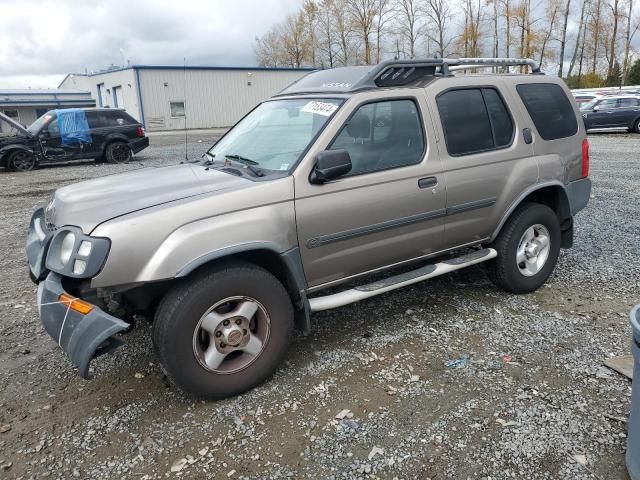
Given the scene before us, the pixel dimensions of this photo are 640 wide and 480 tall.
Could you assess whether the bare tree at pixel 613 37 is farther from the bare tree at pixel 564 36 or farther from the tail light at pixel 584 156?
the tail light at pixel 584 156

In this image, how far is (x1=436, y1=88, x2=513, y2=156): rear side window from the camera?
4.00 metres

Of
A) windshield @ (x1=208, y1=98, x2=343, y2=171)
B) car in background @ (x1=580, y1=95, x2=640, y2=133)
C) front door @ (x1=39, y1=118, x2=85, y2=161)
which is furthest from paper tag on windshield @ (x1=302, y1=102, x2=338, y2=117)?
car in background @ (x1=580, y1=95, x2=640, y2=133)

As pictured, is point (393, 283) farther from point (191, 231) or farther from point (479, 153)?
point (191, 231)

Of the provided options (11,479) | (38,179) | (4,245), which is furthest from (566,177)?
(38,179)

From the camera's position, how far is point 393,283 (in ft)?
12.2

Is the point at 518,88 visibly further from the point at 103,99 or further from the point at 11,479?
the point at 103,99

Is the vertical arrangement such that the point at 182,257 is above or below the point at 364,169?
below

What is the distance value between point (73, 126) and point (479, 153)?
561 inches

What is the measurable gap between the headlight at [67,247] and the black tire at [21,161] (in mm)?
13600

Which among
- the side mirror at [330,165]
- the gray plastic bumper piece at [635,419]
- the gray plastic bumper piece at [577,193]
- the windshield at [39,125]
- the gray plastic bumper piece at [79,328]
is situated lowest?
the gray plastic bumper piece at [635,419]

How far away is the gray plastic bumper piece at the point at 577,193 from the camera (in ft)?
15.5

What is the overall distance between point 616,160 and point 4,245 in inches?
546

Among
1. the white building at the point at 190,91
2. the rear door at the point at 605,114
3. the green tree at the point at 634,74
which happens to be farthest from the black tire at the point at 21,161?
the green tree at the point at 634,74

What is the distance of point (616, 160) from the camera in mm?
13297
